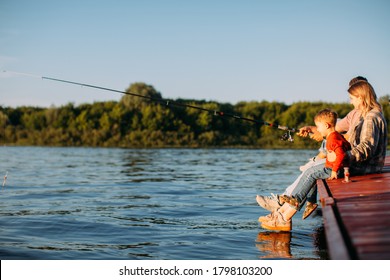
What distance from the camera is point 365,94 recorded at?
18.6 ft

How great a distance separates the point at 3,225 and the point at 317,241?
13.6ft

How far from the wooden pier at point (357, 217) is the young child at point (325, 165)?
11cm

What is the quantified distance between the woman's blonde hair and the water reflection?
173cm

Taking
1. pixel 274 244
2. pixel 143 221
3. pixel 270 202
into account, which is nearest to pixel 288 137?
pixel 270 202

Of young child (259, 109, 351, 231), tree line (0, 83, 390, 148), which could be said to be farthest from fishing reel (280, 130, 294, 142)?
tree line (0, 83, 390, 148)

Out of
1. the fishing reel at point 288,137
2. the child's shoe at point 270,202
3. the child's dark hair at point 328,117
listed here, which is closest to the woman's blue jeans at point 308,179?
the child's shoe at point 270,202

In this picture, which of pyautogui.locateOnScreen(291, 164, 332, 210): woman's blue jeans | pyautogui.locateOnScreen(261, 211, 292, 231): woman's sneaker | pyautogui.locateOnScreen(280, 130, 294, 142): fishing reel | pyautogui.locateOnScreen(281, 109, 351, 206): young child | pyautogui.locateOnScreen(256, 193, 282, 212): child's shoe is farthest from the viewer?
pyautogui.locateOnScreen(280, 130, 294, 142): fishing reel

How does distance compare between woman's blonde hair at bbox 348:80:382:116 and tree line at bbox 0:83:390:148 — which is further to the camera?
tree line at bbox 0:83:390:148

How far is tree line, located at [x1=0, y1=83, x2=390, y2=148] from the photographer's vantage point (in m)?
36.8

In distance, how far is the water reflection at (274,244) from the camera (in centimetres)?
555

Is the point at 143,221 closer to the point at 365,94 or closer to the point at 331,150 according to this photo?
the point at 331,150

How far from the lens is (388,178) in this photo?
587 centimetres

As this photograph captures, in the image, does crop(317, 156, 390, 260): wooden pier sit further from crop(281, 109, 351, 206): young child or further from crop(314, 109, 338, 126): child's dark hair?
crop(314, 109, 338, 126): child's dark hair
